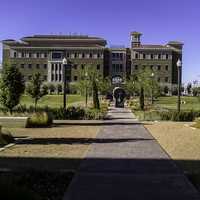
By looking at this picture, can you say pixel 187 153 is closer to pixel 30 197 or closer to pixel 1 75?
pixel 30 197

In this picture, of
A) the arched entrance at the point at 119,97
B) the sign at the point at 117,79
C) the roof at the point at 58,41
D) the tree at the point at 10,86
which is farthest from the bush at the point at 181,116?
the roof at the point at 58,41

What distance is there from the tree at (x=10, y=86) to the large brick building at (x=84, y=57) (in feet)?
330

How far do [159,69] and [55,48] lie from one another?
27.7 m

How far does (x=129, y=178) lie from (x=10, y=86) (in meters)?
19.3

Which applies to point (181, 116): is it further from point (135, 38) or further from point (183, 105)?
point (135, 38)

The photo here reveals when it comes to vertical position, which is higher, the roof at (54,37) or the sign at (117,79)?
the roof at (54,37)

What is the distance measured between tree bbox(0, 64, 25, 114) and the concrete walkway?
14.2m

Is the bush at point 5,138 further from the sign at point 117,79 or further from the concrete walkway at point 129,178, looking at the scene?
the sign at point 117,79

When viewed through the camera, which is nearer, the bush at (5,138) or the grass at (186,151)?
the grass at (186,151)

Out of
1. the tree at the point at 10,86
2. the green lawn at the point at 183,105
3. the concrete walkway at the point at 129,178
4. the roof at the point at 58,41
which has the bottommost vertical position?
the green lawn at the point at 183,105

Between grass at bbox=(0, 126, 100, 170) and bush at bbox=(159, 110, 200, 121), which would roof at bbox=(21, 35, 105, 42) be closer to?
bush at bbox=(159, 110, 200, 121)

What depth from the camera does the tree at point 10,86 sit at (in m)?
28.7

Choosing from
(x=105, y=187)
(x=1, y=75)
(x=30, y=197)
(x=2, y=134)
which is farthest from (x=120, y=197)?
(x=1, y=75)

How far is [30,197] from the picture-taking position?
6.78m
